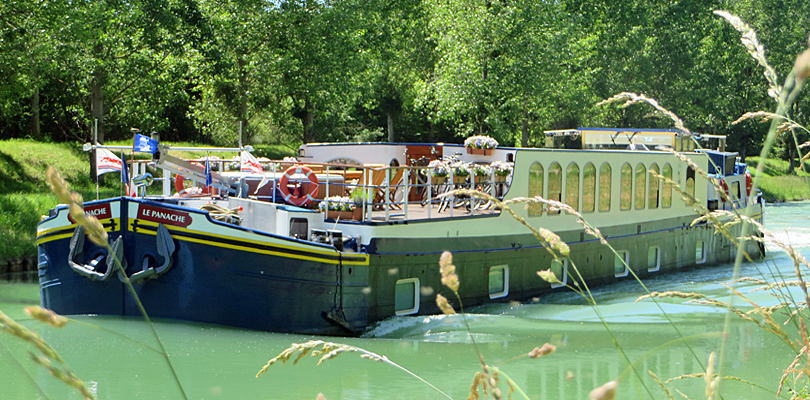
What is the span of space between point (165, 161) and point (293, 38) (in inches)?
663

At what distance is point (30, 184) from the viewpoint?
22.1 metres

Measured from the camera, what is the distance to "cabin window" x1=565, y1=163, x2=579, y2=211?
13.5m

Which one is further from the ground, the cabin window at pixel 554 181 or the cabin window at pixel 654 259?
the cabin window at pixel 554 181

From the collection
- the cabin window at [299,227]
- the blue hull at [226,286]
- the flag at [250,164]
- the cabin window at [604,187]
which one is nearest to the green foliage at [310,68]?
the flag at [250,164]

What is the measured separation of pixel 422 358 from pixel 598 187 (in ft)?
21.1

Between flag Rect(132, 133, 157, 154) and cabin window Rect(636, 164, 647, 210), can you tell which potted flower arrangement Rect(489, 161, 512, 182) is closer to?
cabin window Rect(636, 164, 647, 210)

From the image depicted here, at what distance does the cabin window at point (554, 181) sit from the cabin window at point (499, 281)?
1.39m

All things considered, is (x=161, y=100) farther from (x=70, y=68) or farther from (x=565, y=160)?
(x=565, y=160)

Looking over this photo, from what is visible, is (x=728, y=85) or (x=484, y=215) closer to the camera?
(x=484, y=215)

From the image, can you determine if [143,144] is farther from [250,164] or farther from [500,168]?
[500,168]

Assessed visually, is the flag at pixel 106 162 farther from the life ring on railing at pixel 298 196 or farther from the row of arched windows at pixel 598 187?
the row of arched windows at pixel 598 187

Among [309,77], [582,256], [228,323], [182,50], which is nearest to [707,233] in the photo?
[582,256]

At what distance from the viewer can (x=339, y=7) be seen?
2731 centimetres

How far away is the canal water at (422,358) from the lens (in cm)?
747
